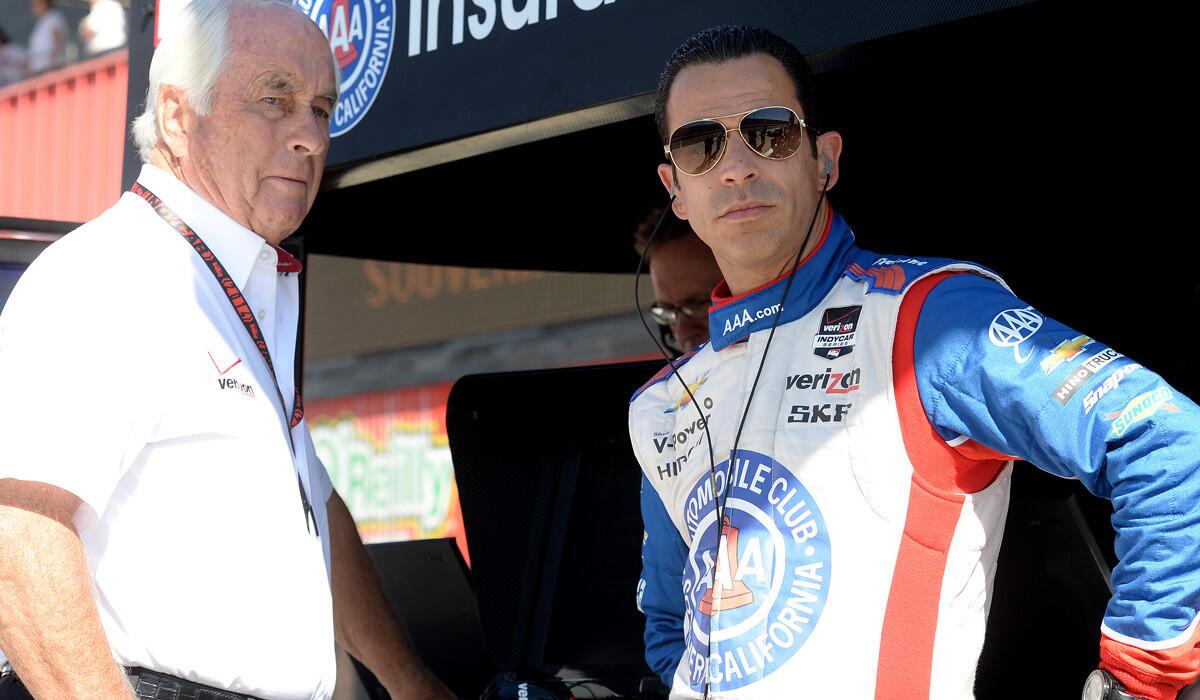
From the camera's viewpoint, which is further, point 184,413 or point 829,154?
point 829,154

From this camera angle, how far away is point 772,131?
5.77 ft

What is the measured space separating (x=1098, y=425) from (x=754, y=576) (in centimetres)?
48

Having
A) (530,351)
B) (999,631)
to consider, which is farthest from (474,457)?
(530,351)

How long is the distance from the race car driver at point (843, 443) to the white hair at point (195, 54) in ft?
2.19

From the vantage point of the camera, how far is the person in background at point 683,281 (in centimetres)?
300

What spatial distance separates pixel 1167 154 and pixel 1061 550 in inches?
55.3

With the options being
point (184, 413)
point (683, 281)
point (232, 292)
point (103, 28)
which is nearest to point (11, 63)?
point (103, 28)

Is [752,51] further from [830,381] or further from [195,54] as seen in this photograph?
[195,54]

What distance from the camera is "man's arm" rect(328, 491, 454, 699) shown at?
2.27 meters

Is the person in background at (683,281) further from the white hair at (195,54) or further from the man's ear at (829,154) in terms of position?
the white hair at (195,54)

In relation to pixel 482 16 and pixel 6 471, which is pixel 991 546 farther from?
pixel 482 16

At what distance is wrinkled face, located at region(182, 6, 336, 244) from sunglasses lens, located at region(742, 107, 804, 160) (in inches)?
27.1

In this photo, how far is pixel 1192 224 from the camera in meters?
3.43

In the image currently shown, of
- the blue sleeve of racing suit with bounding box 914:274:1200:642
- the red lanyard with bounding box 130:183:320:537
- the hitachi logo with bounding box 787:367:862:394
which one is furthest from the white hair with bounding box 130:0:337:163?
the blue sleeve of racing suit with bounding box 914:274:1200:642
